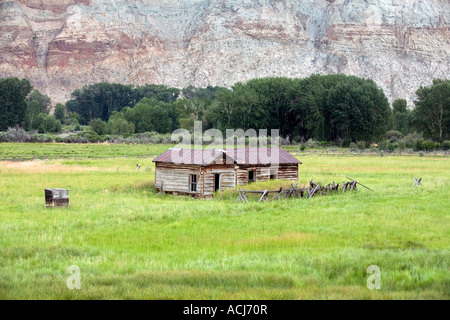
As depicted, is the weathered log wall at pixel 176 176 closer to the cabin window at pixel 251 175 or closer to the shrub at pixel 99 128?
the cabin window at pixel 251 175

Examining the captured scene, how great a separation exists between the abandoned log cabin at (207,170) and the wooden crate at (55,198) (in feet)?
26.2

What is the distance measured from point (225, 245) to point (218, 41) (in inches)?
6563

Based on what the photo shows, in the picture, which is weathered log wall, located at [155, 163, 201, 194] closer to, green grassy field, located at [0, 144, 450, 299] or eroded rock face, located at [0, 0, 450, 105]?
green grassy field, located at [0, 144, 450, 299]

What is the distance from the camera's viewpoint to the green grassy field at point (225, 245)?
418 inches

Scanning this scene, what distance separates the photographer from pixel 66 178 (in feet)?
116

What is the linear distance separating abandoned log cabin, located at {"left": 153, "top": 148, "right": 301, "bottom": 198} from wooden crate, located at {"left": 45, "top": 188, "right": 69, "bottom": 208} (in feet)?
26.2

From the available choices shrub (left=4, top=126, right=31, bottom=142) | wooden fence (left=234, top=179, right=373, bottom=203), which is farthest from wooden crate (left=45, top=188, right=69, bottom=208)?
shrub (left=4, top=126, right=31, bottom=142)

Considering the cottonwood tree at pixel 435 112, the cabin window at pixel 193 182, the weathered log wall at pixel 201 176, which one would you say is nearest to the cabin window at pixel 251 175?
the weathered log wall at pixel 201 176

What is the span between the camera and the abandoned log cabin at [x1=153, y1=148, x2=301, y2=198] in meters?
28.6

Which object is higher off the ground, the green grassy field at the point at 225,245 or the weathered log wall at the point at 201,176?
the weathered log wall at the point at 201,176

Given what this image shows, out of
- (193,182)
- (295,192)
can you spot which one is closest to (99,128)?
(193,182)

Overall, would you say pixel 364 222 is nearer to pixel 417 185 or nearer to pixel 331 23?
Answer: pixel 417 185

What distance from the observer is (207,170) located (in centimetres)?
2861
